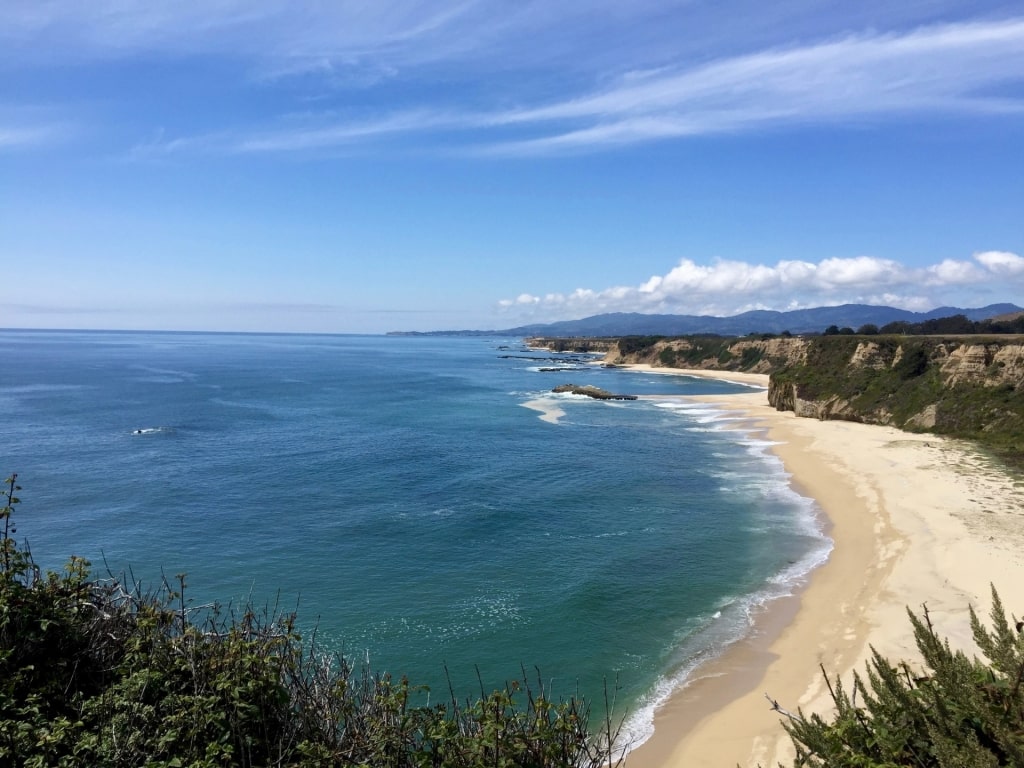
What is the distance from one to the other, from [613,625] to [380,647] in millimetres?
8471

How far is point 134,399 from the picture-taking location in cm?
8362

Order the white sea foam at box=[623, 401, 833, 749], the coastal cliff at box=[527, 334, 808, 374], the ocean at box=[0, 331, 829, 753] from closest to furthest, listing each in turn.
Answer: the white sea foam at box=[623, 401, 833, 749], the ocean at box=[0, 331, 829, 753], the coastal cliff at box=[527, 334, 808, 374]

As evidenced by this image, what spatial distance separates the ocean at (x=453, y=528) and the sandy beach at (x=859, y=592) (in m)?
1.08

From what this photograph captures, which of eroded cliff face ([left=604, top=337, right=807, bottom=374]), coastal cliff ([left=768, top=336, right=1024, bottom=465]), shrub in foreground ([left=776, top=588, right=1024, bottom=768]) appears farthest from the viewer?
eroded cliff face ([left=604, top=337, right=807, bottom=374])

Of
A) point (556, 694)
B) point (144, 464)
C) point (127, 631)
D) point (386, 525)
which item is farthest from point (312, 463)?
point (127, 631)

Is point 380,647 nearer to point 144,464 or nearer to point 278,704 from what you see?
point 278,704

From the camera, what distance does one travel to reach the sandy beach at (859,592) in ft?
57.9

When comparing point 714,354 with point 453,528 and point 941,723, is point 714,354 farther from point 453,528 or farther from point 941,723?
point 941,723

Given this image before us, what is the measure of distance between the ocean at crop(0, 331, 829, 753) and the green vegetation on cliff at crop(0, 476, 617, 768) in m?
1.95

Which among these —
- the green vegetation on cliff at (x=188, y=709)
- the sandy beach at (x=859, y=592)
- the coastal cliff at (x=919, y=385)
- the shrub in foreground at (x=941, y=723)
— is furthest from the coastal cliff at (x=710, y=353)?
the green vegetation on cliff at (x=188, y=709)

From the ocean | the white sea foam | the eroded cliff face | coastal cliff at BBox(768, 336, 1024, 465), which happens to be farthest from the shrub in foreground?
the eroded cliff face

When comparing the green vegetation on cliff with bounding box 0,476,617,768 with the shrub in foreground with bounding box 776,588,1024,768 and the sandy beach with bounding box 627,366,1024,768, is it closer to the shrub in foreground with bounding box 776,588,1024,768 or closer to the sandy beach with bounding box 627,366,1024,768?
the shrub in foreground with bounding box 776,588,1024,768

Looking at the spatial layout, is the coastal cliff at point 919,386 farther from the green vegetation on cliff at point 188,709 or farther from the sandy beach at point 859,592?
the green vegetation on cliff at point 188,709

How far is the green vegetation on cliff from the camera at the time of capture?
7.47 meters
